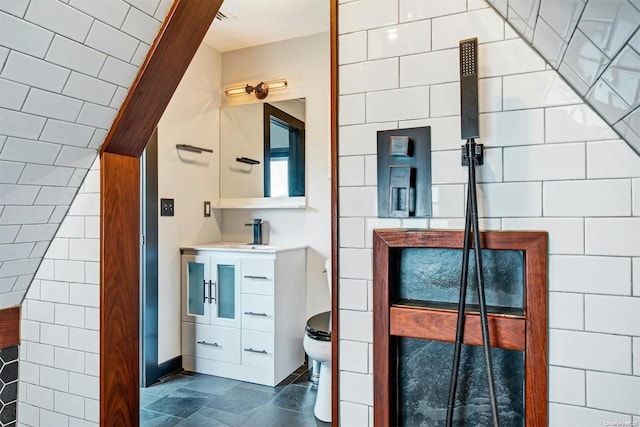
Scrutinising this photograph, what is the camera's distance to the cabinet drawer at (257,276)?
8.48 feet

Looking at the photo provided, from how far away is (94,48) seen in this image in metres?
1.06

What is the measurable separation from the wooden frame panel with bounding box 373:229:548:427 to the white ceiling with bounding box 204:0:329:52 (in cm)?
210

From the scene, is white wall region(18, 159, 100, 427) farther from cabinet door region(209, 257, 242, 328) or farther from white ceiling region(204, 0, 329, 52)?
white ceiling region(204, 0, 329, 52)

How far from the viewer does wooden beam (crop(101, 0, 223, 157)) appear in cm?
119

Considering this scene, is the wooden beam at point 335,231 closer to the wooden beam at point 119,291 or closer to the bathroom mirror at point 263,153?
the wooden beam at point 119,291

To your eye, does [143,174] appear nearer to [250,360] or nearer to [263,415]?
[250,360]

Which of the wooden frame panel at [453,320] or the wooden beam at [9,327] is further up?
the wooden frame panel at [453,320]

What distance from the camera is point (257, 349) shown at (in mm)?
2613

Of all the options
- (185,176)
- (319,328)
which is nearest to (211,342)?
(319,328)

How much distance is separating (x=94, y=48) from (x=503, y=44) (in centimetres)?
105

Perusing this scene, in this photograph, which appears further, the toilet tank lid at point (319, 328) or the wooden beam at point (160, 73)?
the toilet tank lid at point (319, 328)

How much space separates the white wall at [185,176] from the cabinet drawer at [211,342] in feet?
0.25

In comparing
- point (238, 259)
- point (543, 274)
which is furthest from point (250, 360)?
point (543, 274)

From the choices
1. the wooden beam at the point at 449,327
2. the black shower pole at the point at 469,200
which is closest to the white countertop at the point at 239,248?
the wooden beam at the point at 449,327
